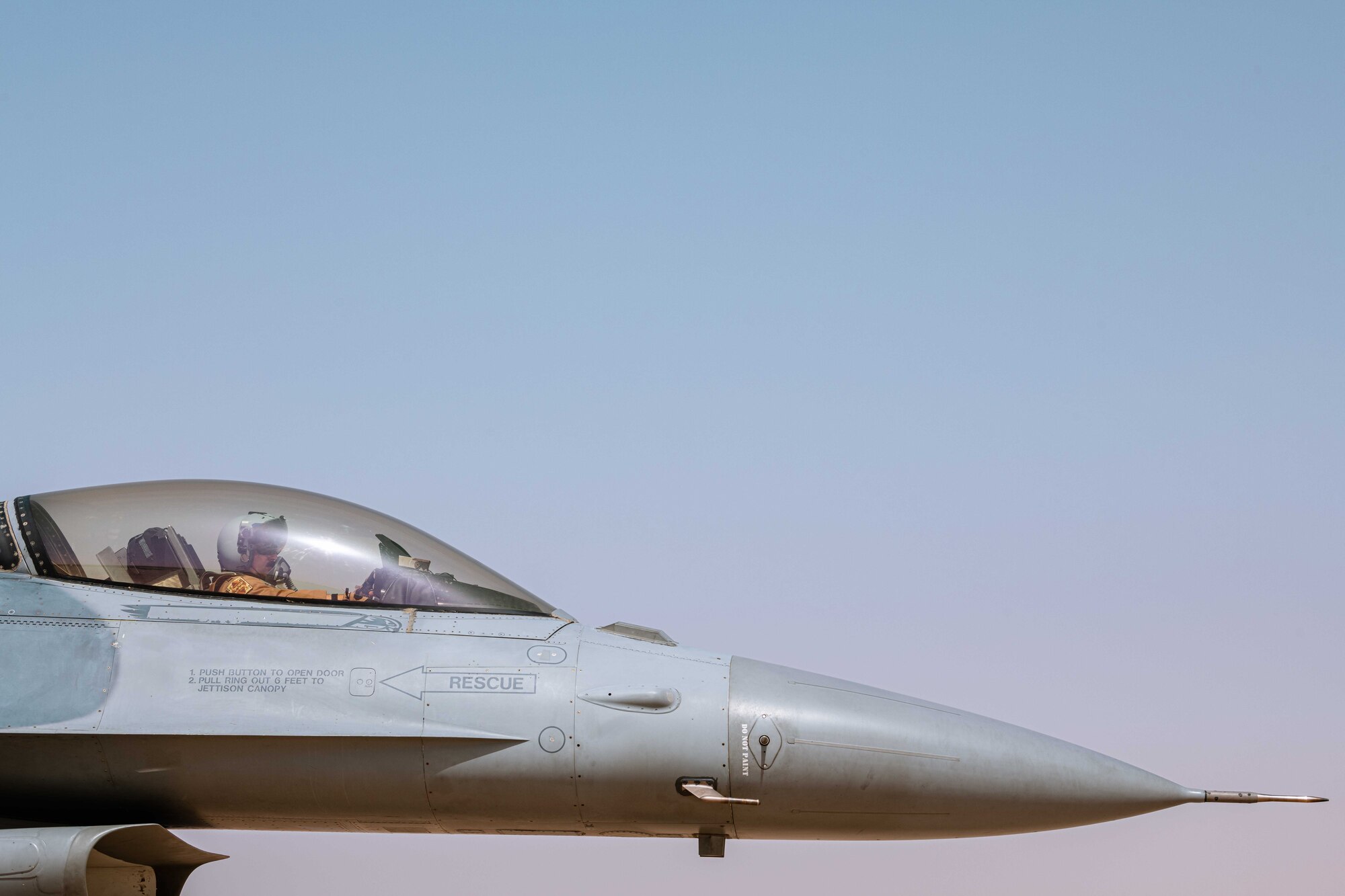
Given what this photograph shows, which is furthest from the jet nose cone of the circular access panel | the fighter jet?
the circular access panel

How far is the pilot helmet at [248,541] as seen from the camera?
8188mm

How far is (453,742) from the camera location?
24.7ft

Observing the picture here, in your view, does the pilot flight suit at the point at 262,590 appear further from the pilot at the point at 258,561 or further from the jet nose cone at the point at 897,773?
the jet nose cone at the point at 897,773

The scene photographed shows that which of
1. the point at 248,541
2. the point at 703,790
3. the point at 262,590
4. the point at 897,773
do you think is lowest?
the point at 703,790

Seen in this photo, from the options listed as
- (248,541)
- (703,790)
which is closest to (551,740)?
(703,790)

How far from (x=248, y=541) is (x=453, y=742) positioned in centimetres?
182

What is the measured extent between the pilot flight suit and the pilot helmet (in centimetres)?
9

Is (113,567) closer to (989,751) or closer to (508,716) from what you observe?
(508,716)

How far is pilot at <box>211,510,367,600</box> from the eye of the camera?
807 cm

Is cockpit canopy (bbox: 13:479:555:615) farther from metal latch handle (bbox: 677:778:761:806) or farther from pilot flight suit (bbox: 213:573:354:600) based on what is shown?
metal latch handle (bbox: 677:778:761:806)

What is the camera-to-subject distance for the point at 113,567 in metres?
8.18

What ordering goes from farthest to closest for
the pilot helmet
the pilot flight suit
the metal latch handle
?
the pilot helmet < the pilot flight suit < the metal latch handle

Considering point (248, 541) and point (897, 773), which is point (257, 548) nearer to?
point (248, 541)

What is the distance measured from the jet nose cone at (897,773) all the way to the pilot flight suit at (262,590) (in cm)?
244
